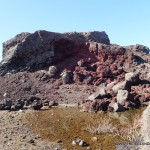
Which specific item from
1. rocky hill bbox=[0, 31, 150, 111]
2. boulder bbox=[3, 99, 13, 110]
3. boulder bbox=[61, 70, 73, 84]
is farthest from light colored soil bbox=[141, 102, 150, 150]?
boulder bbox=[61, 70, 73, 84]

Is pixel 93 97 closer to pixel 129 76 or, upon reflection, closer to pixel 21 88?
pixel 129 76

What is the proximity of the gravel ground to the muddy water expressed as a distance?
2.37ft

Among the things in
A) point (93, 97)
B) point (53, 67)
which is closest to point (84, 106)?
point (93, 97)

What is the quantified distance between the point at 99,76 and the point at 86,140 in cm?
2430

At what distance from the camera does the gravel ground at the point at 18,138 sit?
25625mm

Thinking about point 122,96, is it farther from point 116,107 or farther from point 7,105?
point 7,105

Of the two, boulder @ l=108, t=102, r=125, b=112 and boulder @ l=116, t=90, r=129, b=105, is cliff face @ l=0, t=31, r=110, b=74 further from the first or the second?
boulder @ l=108, t=102, r=125, b=112

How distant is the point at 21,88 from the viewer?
4919 cm

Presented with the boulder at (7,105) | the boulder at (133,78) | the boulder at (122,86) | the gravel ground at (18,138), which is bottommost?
the gravel ground at (18,138)

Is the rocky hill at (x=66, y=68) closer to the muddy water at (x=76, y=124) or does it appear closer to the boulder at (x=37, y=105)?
the boulder at (x=37, y=105)

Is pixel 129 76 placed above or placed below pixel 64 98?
above

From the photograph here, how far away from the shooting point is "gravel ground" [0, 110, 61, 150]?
2562cm

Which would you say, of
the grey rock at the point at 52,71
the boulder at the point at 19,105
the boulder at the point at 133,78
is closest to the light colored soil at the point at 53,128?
the boulder at the point at 19,105

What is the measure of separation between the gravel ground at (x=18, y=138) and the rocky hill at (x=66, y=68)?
10688 millimetres
